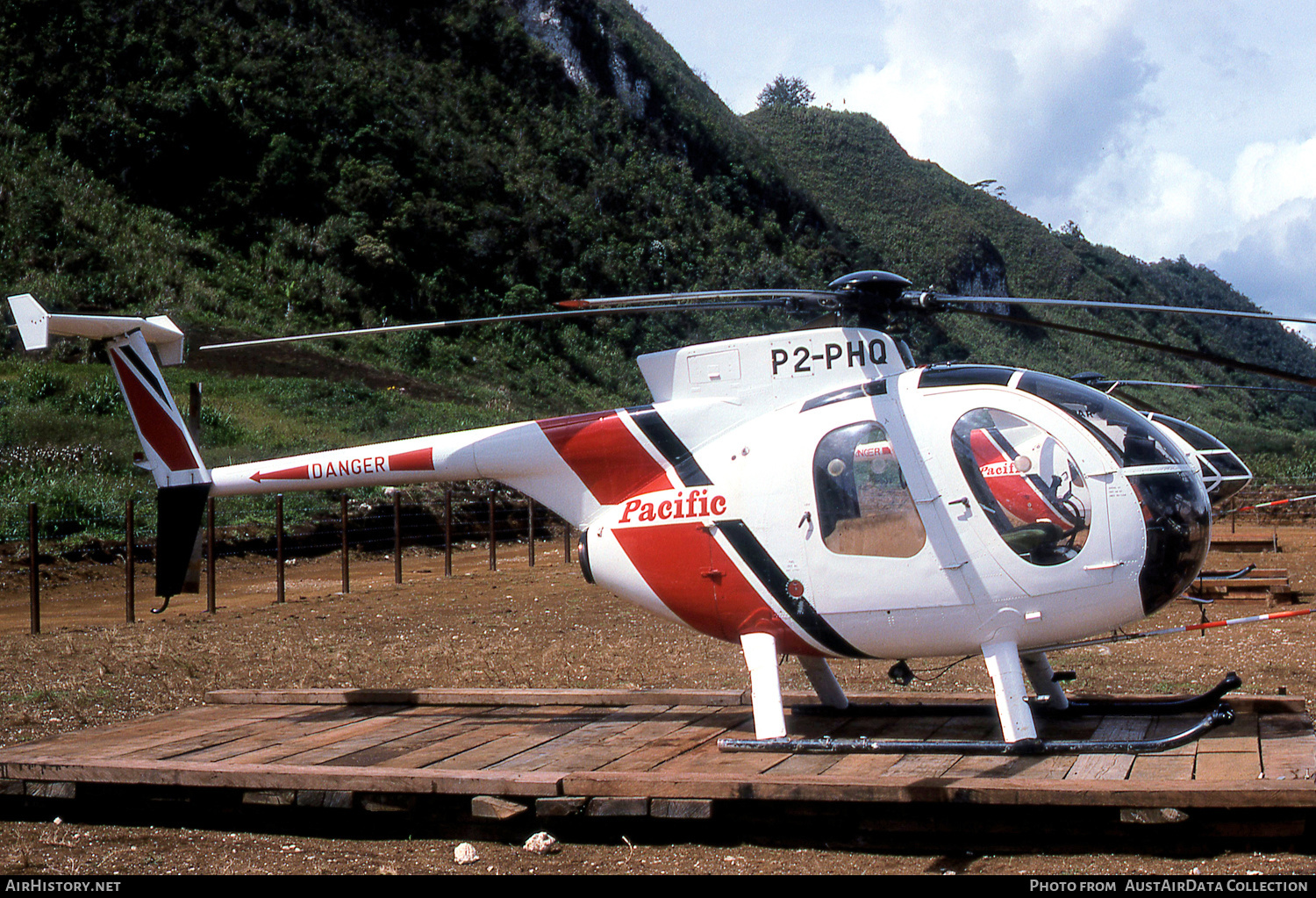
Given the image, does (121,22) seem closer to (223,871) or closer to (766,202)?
(766,202)

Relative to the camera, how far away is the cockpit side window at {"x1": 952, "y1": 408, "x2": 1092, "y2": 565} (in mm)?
6152

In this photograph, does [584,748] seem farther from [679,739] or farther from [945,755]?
[945,755]

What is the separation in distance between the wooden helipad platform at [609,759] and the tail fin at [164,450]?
3.76ft

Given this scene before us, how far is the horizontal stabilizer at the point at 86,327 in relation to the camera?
7484 millimetres

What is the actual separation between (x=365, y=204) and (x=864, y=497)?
138ft

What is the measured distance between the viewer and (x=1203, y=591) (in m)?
14.7

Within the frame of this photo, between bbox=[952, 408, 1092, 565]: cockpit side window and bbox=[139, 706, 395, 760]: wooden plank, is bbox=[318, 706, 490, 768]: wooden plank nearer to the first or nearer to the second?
bbox=[139, 706, 395, 760]: wooden plank

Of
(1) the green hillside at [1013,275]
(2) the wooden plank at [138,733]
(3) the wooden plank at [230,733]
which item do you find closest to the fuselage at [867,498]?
(3) the wooden plank at [230,733]

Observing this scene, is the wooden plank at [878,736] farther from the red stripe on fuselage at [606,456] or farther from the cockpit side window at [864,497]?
the red stripe on fuselage at [606,456]

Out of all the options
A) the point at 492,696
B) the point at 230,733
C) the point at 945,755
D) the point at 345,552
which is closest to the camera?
the point at 945,755

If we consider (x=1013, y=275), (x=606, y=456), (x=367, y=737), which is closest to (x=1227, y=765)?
(x=606, y=456)

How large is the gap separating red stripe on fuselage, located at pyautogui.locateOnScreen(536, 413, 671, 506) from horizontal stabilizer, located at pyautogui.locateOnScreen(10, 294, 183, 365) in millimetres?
3127

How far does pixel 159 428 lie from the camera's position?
8.39m

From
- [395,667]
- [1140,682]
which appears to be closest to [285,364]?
[395,667]
